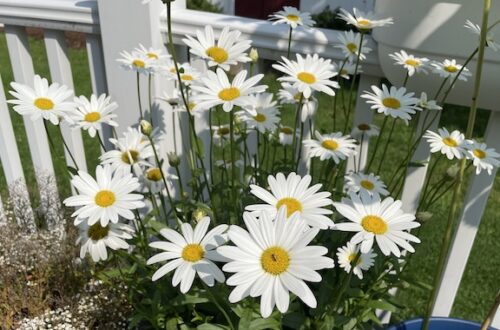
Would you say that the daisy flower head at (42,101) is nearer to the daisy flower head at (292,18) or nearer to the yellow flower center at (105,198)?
the yellow flower center at (105,198)

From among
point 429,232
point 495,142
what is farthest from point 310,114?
point 429,232

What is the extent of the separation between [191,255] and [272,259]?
0.54 ft

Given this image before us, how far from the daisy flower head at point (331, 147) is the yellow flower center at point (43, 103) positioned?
0.52 meters

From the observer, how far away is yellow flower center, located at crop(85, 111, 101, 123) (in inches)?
41.0

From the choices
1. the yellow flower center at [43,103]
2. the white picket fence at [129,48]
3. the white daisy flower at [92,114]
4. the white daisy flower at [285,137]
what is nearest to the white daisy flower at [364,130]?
the white picket fence at [129,48]

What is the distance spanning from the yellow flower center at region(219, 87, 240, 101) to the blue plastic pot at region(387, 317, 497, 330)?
0.67 metres

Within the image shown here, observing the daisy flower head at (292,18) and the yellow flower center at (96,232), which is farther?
the daisy flower head at (292,18)

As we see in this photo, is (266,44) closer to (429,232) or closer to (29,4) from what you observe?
(29,4)

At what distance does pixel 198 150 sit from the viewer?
1.07 m

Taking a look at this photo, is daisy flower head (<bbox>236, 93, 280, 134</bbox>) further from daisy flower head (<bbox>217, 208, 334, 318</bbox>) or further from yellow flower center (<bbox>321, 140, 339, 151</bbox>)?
daisy flower head (<bbox>217, 208, 334, 318</bbox>)

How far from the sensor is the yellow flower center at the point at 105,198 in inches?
33.5

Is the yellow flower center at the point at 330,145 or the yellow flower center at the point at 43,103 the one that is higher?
the yellow flower center at the point at 43,103

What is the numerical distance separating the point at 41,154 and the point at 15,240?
0.99 feet

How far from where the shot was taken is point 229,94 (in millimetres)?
853
